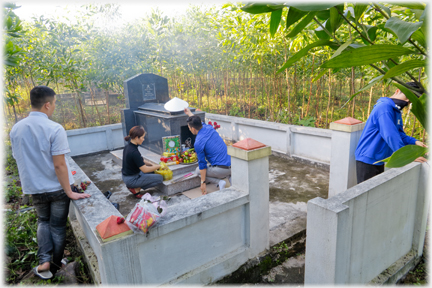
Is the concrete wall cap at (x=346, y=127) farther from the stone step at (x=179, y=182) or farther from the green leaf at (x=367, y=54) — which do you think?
the green leaf at (x=367, y=54)

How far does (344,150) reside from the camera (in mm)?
4234

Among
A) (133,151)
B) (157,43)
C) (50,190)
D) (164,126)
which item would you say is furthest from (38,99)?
(157,43)

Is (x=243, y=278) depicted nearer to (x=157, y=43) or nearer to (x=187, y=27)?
(x=157, y=43)

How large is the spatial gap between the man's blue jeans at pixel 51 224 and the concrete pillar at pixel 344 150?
12.0ft

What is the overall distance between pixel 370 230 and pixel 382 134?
3.50ft

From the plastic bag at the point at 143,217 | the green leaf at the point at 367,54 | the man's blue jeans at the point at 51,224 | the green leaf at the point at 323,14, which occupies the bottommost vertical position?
the man's blue jeans at the point at 51,224

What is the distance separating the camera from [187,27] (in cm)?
1153

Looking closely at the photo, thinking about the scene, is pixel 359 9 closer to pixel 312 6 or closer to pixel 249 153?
pixel 312 6

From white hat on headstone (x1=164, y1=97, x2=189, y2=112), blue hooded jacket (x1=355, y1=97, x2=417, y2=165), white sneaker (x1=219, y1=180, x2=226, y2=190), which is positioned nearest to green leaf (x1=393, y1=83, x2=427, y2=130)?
blue hooded jacket (x1=355, y1=97, x2=417, y2=165)

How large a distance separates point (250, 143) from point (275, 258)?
4.48 feet

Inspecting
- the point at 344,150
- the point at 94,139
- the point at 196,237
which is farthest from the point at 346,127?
the point at 94,139

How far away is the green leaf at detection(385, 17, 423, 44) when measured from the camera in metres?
0.54

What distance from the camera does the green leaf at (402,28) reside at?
537 mm

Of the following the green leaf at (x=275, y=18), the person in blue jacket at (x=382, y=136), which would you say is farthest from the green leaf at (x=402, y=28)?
the person in blue jacket at (x=382, y=136)
